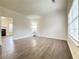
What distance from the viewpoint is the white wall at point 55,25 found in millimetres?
8727

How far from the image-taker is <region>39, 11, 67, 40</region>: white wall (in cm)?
873

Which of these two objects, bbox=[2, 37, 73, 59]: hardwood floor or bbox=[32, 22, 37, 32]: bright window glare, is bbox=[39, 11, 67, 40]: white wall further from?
bbox=[2, 37, 73, 59]: hardwood floor

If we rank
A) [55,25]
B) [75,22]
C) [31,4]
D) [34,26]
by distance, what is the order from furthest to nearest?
[34,26] → [55,25] → [31,4] → [75,22]

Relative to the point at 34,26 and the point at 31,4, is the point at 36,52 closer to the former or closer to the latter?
the point at 31,4

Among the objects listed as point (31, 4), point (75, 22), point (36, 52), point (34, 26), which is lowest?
point (36, 52)

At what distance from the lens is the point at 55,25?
9.37m

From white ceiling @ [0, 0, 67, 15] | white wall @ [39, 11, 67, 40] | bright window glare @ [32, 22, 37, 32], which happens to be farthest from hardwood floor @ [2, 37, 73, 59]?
bright window glare @ [32, 22, 37, 32]

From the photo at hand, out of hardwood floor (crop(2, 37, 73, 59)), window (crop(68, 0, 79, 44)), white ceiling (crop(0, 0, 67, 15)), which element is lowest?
hardwood floor (crop(2, 37, 73, 59))

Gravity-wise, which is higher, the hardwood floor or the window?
the window

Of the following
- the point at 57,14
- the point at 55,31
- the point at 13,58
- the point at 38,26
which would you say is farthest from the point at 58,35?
the point at 13,58

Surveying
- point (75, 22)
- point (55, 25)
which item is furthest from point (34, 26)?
point (75, 22)

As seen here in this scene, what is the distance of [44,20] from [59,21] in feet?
7.27

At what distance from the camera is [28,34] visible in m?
12.0

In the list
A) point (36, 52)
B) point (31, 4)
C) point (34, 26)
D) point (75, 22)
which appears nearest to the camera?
point (75, 22)
